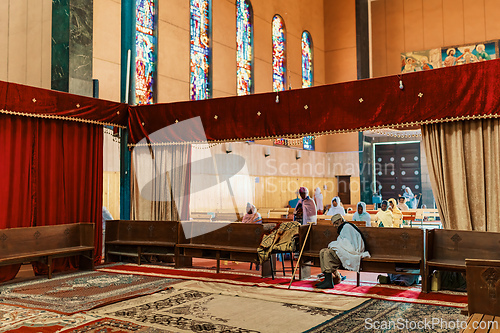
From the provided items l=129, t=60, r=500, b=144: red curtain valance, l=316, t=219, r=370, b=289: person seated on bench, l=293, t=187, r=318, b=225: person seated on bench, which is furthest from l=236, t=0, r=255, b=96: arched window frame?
l=316, t=219, r=370, b=289: person seated on bench

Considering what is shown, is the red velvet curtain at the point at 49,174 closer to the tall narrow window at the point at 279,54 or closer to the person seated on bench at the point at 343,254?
the person seated on bench at the point at 343,254

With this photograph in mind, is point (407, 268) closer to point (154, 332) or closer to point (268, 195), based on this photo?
point (154, 332)

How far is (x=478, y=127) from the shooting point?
24.9 feet

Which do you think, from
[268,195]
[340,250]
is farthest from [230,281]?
[268,195]

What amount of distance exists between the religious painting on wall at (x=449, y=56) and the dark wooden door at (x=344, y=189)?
6.33 m

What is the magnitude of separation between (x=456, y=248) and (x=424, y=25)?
20576 millimetres

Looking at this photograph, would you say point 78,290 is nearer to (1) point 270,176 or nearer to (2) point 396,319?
(2) point 396,319

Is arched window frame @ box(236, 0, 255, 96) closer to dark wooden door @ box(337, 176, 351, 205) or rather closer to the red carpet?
dark wooden door @ box(337, 176, 351, 205)

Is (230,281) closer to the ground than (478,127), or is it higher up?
closer to the ground

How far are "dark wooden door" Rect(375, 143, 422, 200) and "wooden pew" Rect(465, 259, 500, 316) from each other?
21955 millimetres

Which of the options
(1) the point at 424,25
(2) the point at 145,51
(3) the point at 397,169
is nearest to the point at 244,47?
(2) the point at 145,51

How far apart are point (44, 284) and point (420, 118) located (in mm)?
6910

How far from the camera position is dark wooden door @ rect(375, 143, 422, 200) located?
83.6 ft

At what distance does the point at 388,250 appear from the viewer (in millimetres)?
8039
